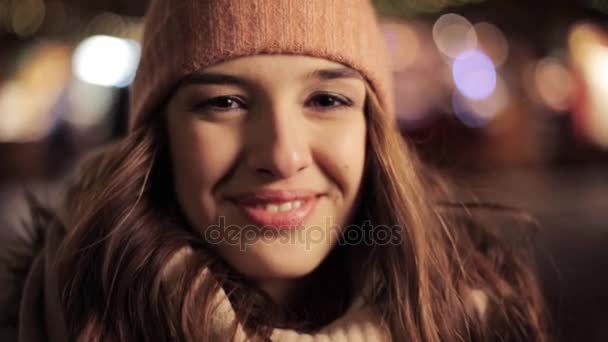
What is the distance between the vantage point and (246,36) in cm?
75

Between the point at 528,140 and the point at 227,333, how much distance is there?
2.28 m

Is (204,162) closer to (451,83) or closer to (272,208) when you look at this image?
(272,208)

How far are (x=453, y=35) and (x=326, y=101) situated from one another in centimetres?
236

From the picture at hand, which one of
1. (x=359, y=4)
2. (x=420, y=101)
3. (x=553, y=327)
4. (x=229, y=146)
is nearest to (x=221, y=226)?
(x=229, y=146)

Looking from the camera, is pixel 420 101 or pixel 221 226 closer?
pixel 221 226

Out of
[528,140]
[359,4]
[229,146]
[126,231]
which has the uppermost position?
[359,4]

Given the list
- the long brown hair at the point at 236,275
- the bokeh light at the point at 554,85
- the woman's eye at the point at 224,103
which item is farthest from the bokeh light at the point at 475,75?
the woman's eye at the point at 224,103

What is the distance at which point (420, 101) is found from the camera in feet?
8.94

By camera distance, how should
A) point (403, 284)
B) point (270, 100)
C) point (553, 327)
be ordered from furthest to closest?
point (553, 327), point (403, 284), point (270, 100)

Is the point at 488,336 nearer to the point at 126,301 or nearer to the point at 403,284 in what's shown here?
the point at 403,284

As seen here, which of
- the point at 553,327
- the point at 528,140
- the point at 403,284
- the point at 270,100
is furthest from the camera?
the point at 528,140

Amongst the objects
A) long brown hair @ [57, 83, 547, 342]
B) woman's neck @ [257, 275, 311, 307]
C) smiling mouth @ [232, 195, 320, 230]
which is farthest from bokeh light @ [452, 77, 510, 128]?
smiling mouth @ [232, 195, 320, 230]

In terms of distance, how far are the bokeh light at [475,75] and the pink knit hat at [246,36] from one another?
2.13 m

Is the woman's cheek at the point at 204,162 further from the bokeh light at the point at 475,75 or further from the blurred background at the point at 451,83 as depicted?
the bokeh light at the point at 475,75
